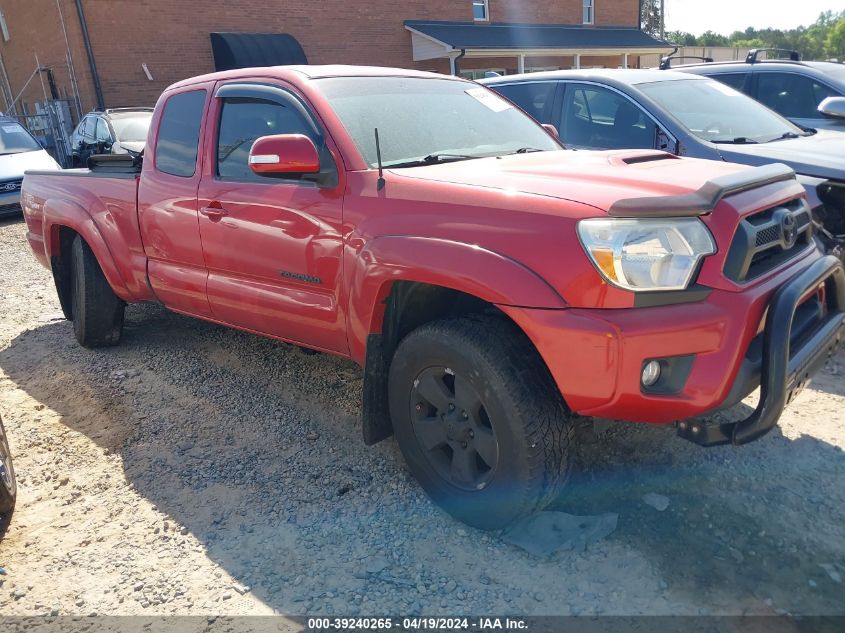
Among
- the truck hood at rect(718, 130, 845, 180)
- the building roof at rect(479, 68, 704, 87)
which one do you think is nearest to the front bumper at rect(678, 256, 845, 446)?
the truck hood at rect(718, 130, 845, 180)

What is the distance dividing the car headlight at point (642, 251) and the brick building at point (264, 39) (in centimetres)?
1760

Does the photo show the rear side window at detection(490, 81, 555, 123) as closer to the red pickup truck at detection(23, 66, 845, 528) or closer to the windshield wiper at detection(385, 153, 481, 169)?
the red pickup truck at detection(23, 66, 845, 528)

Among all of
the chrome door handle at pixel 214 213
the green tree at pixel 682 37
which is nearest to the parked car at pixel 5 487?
the chrome door handle at pixel 214 213

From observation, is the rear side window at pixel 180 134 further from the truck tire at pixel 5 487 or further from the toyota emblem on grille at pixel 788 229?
the toyota emblem on grille at pixel 788 229

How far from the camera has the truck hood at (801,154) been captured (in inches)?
180

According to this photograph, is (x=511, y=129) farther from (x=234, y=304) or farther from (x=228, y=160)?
(x=234, y=304)

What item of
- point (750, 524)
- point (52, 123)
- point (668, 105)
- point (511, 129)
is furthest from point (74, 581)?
point (52, 123)

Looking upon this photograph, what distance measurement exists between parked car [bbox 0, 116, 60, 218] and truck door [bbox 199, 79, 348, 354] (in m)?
9.62

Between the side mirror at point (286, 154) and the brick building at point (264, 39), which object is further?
the brick building at point (264, 39)

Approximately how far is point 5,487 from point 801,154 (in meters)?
5.17

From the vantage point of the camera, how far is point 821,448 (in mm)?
3387

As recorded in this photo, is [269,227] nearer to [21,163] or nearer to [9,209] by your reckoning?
[9,209]

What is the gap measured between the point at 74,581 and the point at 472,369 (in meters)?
1.79

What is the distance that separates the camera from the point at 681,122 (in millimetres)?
5312
